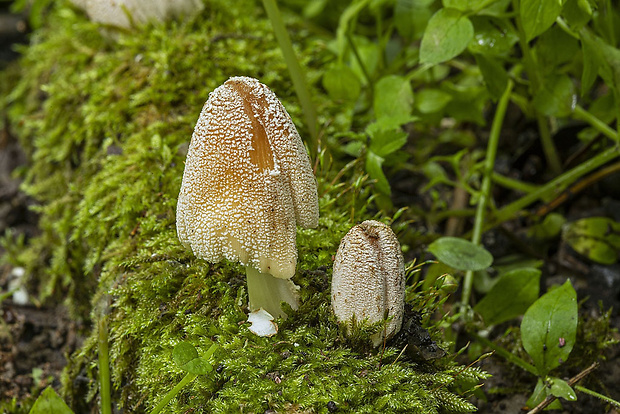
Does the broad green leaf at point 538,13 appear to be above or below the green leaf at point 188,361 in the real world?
above

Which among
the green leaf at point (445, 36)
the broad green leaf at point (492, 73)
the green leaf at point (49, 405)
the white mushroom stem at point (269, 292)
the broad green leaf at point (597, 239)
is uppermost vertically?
the green leaf at point (445, 36)

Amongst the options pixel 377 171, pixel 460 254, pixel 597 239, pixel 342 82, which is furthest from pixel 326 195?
pixel 597 239

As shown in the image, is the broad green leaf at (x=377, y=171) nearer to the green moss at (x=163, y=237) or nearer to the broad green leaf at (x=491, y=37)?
the green moss at (x=163, y=237)

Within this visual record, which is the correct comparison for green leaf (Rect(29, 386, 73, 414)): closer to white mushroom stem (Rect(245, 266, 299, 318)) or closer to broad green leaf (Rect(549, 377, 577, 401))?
white mushroom stem (Rect(245, 266, 299, 318))

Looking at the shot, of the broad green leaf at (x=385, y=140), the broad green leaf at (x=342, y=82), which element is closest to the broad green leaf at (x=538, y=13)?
the broad green leaf at (x=385, y=140)

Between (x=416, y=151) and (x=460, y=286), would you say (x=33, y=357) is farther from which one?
(x=416, y=151)

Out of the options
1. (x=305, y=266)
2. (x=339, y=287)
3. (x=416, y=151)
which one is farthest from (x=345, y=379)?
(x=416, y=151)
